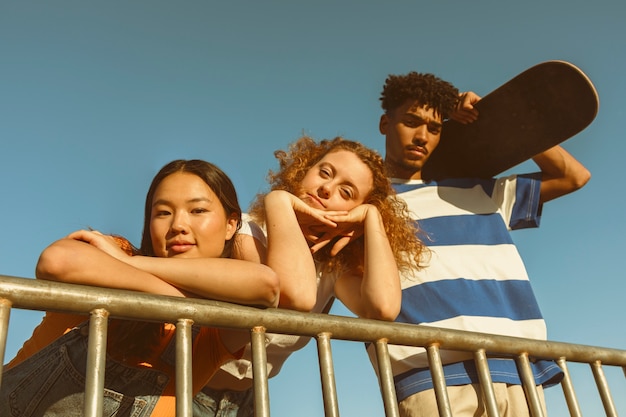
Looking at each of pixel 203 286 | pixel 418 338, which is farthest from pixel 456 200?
pixel 203 286

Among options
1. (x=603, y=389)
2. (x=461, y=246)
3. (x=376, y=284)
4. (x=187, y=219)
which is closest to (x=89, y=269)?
(x=187, y=219)

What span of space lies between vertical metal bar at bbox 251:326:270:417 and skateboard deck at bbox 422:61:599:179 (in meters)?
2.36

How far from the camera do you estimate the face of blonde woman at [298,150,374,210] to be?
263 centimetres

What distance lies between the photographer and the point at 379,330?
1680 mm

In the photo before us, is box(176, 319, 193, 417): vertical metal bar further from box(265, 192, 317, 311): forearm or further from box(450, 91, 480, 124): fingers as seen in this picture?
box(450, 91, 480, 124): fingers

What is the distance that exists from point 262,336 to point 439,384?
0.54 meters

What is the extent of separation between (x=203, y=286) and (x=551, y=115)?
8.29ft

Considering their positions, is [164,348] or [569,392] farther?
[569,392]

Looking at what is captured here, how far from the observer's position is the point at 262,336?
1524mm

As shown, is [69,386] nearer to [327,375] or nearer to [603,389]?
[327,375]

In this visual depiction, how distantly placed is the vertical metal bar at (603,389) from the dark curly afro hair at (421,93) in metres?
1.90

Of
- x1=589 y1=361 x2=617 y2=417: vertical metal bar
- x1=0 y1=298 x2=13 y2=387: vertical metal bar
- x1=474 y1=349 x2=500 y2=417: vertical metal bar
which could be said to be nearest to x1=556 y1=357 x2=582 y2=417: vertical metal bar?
x1=589 y1=361 x2=617 y2=417: vertical metal bar

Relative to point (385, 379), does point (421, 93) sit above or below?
above

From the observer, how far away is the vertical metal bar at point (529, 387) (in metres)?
1.88
